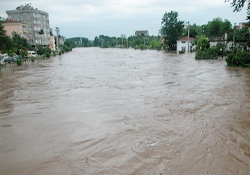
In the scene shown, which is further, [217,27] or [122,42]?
[122,42]

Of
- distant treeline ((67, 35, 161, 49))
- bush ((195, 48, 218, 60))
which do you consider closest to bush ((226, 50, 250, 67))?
bush ((195, 48, 218, 60))

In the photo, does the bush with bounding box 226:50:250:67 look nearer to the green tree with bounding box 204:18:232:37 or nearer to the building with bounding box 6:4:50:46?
the green tree with bounding box 204:18:232:37

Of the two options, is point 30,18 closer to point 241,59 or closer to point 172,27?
point 172,27

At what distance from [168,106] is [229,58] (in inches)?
685

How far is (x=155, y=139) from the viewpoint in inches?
243

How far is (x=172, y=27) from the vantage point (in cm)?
6272

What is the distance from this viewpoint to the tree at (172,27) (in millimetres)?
62750

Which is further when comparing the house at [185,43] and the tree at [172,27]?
the tree at [172,27]

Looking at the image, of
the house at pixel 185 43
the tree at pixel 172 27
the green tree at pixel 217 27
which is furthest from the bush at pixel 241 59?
the green tree at pixel 217 27

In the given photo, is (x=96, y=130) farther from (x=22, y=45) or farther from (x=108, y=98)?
(x=22, y=45)

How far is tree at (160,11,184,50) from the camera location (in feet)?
206

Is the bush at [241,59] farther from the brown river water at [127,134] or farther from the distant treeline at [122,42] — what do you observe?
the distant treeline at [122,42]

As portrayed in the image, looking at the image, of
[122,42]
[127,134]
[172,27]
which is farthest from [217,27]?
[127,134]

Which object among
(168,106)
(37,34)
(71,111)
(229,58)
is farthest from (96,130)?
(37,34)
